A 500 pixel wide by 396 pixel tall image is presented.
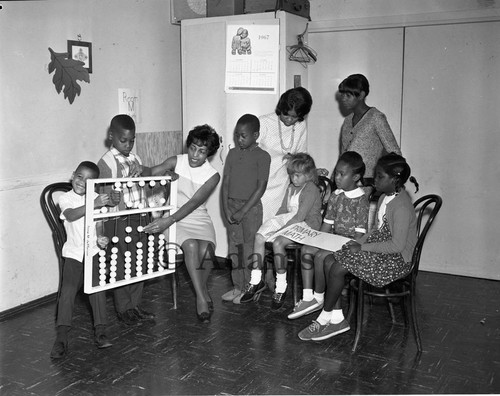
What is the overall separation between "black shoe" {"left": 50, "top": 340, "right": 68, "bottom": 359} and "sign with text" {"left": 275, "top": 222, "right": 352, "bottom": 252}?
148cm

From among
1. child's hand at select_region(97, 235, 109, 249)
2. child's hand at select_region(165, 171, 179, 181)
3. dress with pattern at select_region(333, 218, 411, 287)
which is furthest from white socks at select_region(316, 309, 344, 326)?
child's hand at select_region(97, 235, 109, 249)

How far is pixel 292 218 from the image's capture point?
13.5 feet

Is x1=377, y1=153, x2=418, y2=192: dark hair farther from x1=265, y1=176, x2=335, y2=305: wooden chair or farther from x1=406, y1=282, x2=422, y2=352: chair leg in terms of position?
x1=265, y1=176, x2=335, y2=305: wooden chair

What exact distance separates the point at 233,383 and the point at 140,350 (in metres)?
0.66

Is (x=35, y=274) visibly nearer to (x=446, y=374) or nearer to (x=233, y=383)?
(x=233, y=383)

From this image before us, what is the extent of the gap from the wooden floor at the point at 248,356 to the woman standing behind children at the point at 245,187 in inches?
17.4

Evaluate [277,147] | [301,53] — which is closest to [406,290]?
[277,147]

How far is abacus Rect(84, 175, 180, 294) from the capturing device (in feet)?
10.8

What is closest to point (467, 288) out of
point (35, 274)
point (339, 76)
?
point (339, 76)

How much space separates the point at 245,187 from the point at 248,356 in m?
1.18

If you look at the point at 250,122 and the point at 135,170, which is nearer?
the point at 135,170

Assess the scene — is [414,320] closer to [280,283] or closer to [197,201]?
[280,283]

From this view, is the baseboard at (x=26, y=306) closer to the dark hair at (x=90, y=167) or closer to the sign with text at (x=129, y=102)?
the dark hair at (x=90, y=167)

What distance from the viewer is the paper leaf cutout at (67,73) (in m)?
4.16
